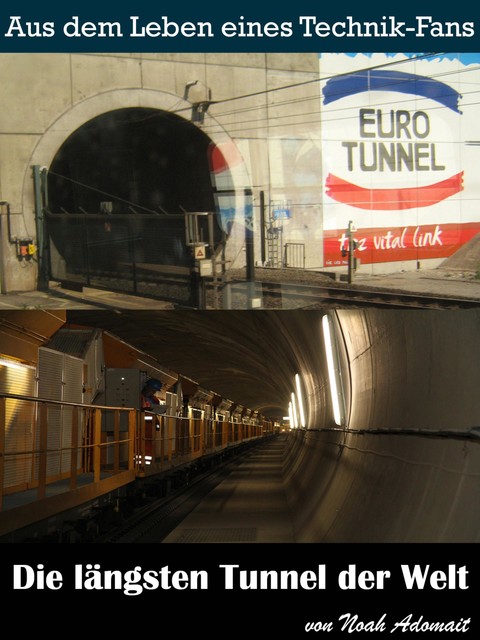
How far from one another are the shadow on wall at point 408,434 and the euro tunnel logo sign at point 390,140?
0.84 meters

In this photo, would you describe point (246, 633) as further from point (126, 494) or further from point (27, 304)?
point (126, 494)

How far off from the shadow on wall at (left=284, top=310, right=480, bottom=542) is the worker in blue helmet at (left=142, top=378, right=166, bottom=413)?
9872 mm

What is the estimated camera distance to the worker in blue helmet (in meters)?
19.8

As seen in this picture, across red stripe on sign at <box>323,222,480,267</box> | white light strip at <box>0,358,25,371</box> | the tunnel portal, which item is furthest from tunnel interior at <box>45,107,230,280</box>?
white light strip at <box>0,358,25,371</box>

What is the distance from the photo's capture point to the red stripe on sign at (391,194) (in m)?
6.32

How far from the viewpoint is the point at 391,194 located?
Result: 646 cm

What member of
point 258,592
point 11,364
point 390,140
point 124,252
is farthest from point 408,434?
point 11,364

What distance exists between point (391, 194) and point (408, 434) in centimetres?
170

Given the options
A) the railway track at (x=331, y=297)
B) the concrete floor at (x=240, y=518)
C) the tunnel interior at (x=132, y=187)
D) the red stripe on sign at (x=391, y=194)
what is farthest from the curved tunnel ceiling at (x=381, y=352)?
the concrete floor at (x=240, y=518)

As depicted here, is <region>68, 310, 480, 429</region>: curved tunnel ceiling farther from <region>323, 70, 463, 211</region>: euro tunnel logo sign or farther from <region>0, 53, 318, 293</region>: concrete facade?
<region>0, 53, 318, 293</region>: concrete facade

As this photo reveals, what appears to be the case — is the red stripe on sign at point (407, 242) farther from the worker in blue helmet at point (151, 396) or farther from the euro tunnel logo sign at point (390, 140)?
the worker in blue helmet at point (151, 396)

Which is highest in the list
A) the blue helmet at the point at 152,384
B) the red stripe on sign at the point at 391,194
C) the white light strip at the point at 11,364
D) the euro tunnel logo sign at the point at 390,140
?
the euro tunnel logo sign at the point at 390,140
